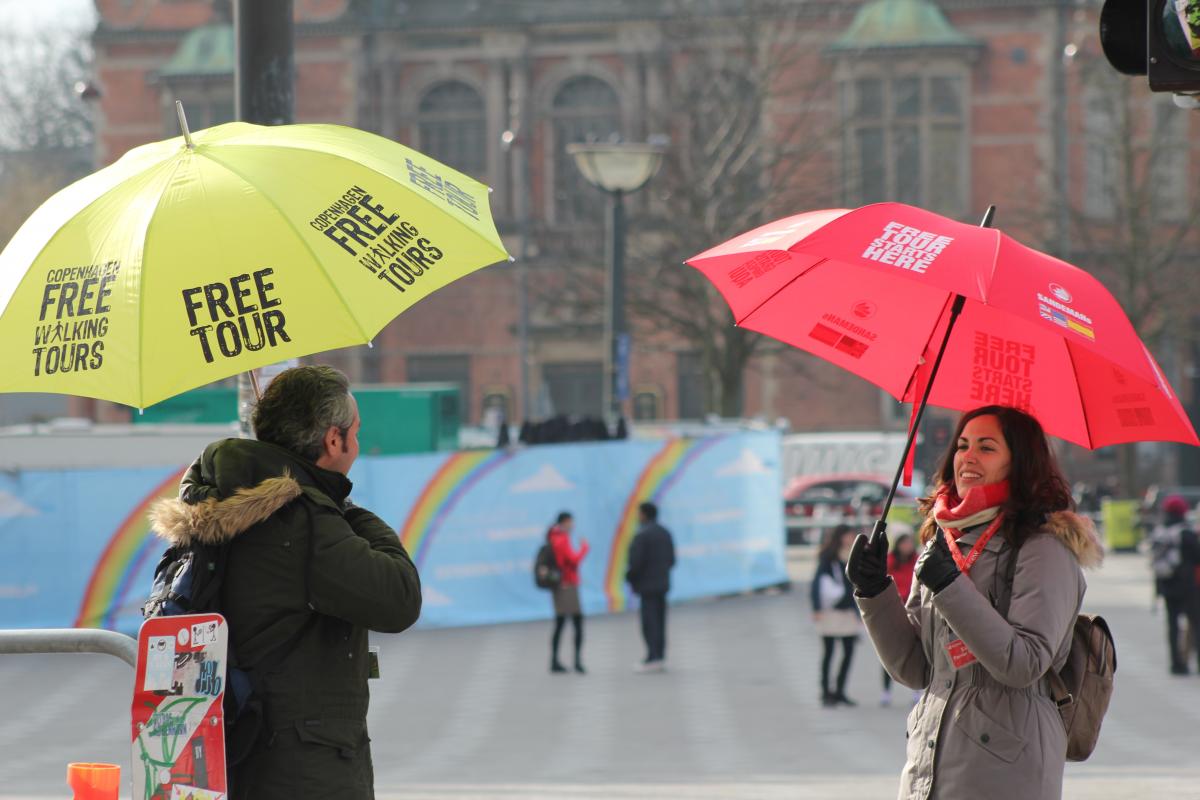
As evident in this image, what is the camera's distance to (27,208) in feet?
161

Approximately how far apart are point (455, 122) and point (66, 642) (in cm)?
4146

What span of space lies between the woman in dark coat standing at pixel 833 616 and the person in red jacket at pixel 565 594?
2495 millimetres

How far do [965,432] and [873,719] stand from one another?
9529mm

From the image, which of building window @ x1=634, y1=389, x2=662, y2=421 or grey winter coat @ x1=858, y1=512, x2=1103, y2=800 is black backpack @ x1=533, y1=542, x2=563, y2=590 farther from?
building window @ x1=634, y1=389, x2=662, y2=421

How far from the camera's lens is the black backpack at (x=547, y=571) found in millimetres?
16312

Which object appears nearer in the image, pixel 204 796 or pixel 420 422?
pixel 204 796

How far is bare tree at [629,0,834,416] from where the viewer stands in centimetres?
3322

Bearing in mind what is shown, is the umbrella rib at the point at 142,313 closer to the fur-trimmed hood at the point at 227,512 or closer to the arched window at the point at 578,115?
the fur-trimmed hood at the point at 227,512

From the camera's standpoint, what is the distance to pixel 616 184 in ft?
62.8

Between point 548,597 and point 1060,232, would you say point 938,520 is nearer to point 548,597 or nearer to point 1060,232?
point 548,597

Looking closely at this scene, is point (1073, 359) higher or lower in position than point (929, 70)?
lower

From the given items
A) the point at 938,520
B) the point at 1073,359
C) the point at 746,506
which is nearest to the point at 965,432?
the point at 938,520

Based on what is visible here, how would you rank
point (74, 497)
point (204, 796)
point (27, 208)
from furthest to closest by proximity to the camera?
point (27, 208)
point (74, 497)
point (204, 796)

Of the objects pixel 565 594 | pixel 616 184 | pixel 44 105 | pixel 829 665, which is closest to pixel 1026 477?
pixel 829 665
